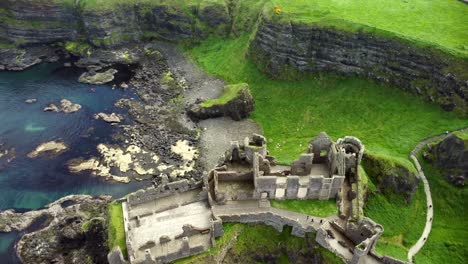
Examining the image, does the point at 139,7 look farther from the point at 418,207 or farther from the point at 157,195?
the point at 418,207

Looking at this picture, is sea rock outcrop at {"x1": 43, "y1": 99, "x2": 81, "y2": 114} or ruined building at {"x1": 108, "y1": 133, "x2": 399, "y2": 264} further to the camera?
sea rock outcrop at {"x1": 43, "y1": 99, "x2": 81, "y2": 114}

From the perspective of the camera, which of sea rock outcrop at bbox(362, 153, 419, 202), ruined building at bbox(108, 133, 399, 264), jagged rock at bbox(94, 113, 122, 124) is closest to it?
ruined building at bbox(108, 133, 399, 264)

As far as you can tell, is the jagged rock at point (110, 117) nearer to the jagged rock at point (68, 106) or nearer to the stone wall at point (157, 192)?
the jagged rock at point (68, 106)

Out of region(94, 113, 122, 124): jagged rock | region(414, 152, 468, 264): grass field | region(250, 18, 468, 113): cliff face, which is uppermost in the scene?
region(250, 18, 468, 113): cliff face

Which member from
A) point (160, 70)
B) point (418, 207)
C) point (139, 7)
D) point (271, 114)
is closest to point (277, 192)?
point (418, 207)

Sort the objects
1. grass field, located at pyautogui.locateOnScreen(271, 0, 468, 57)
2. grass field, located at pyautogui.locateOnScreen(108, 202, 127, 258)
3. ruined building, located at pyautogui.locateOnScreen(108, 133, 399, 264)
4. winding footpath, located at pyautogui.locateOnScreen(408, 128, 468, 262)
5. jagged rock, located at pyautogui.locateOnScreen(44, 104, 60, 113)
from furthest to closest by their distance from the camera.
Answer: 1. jagged rock, located at pyautogui.locateOnScreen(44, 104, 60, 113)
2. grass field, located at pyautogui.locateOnScreen(271, 0, 468, 57)
3. winding footpath, located at pyautogui.locateOnScreen(408, 128, 468, 262)
4. grass field, located at pyautogui.locateOnScreen(108, 202, 127, 258)
5. ruined building, located at pyautogui.locateOnScreen(108, 133, 399, 264)

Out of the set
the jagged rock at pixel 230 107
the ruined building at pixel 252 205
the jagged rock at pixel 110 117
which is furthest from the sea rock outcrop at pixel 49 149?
the ruined building at pixel 252 205

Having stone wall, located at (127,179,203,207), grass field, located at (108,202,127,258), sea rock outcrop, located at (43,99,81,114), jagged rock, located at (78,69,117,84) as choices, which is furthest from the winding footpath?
jagged rock, located at (78,69,117,84)

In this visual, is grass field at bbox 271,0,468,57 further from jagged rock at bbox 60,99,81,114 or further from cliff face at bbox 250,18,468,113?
jagged rock at bbox 60,99,81,114
